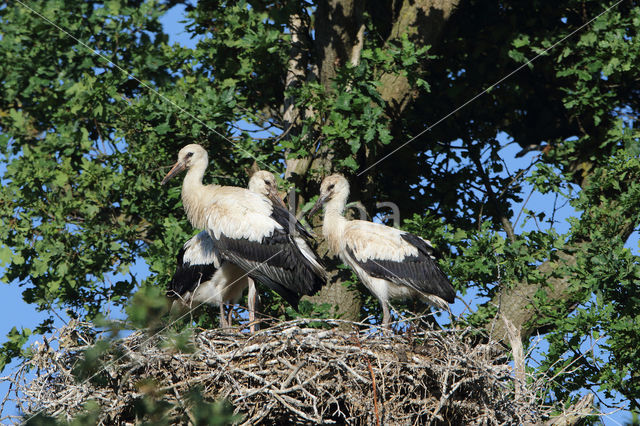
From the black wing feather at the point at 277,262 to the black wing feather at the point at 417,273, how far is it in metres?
0.50

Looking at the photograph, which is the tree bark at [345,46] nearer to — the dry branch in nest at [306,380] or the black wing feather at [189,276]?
the black wing feather at [189,276]

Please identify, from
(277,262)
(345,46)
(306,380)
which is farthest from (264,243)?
(345,46)

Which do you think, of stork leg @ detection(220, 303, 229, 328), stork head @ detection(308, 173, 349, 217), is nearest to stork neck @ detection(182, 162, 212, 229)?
stork leg @ detection(220, 303, 229, 328)

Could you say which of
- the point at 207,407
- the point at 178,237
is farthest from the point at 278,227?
the point at 207,407

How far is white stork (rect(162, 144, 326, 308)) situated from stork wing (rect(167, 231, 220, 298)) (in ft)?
0.74

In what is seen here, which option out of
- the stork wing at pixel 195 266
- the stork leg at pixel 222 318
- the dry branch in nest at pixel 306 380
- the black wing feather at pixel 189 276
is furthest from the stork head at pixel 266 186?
the dry branch in nest at pixel 306 380

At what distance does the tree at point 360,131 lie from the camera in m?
8.91

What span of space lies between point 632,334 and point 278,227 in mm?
3129

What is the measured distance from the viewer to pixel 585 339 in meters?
8.46

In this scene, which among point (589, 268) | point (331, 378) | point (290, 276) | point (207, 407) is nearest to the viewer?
point (207, 407)

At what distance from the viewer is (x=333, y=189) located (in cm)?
878

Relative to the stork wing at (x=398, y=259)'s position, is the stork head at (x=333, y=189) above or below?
above

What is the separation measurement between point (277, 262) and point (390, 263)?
95cm

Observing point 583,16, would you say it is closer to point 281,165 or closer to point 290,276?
point 281,165
